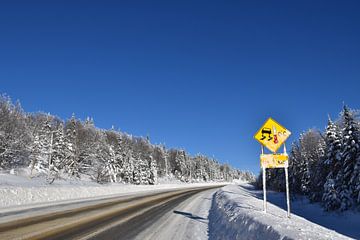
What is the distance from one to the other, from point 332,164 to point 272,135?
2223 cm

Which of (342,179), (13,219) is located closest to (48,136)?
(342,179)

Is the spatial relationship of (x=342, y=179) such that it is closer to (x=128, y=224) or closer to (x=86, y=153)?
(x=128, y=224)

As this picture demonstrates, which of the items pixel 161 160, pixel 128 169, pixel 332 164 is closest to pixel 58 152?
pixel 128 169

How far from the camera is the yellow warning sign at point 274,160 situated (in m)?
12.5

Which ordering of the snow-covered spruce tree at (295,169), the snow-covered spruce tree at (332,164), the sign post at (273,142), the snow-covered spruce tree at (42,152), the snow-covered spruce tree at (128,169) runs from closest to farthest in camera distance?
the sign post at (273,142) → the snow-covered spruce tree at (332,164) → the snow-covered spruce tree at (295,169) → the snow-covered spruce tree at (42,152) → the snow-covered spruce tree at (128,169)

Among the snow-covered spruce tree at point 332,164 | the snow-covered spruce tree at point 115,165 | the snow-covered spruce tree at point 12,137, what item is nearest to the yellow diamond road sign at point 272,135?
the snow-covered spruce tree at point 332,164

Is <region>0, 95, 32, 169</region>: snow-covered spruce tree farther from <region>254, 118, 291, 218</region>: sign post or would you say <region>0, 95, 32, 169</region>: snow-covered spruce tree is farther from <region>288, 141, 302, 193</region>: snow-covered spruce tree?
<region>254, 118, 291, 218</region>: sign post

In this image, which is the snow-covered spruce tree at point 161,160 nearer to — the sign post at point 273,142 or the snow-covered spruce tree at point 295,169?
the snow-covered spruce tree at point 295,169

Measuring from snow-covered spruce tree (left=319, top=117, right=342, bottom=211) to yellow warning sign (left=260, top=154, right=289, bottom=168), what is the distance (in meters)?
19.7

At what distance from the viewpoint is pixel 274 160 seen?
494 inches

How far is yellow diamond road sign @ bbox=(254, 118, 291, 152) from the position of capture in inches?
492

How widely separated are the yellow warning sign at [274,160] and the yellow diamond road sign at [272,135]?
0.29m

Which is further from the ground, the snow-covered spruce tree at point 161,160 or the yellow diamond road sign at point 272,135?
the snow-covered spruce tree at point 161,160

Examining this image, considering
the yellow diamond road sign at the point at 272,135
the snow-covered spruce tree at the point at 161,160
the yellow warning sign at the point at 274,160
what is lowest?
the yellow warning sign at the point at 274,160
